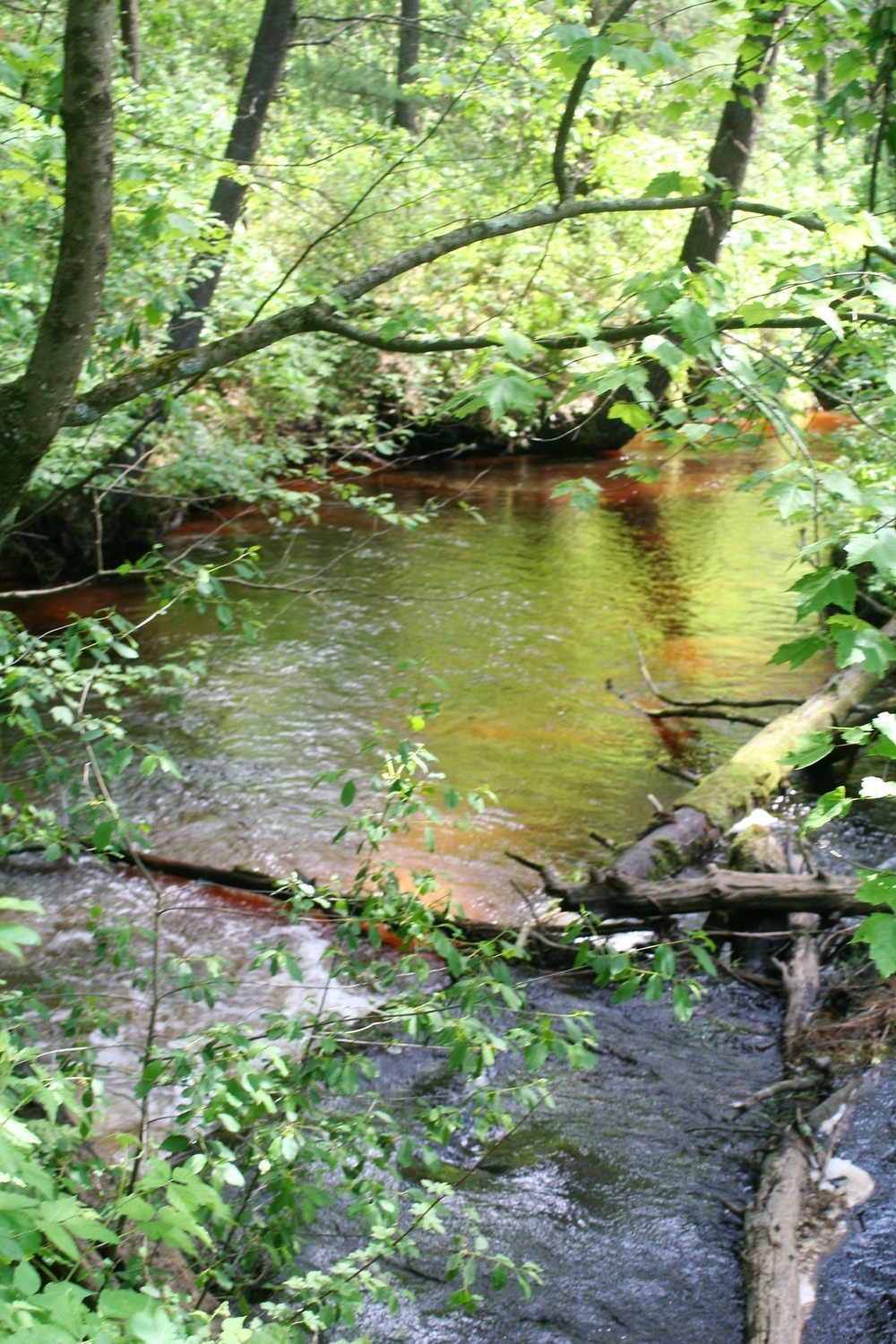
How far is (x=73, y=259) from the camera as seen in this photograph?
283 centimetres

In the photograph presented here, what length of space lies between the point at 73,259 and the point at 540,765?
19.5ft

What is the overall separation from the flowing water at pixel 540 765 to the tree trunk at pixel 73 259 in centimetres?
135

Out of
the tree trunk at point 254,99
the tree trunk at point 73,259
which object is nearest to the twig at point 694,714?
the tree trunk at point 254,99

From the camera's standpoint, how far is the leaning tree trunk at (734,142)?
3.79 m

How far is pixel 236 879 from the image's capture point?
245 inches

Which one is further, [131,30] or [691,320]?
[131,30]

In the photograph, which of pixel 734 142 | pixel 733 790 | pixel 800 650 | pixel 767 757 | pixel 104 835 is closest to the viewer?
pixel 800 650

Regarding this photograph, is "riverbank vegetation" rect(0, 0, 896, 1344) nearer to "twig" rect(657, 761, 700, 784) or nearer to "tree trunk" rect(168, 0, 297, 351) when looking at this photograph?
"twig" rect(657, 761, 700, 784)

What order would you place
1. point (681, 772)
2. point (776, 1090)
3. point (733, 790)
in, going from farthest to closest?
point (681, 772) < point (733, 790) < point (776, 1090)

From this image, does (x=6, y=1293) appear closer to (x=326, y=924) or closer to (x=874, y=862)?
(x=326, y=924)

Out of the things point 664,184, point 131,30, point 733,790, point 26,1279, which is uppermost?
point 131,30

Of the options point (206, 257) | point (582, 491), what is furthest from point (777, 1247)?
point (206, 257)

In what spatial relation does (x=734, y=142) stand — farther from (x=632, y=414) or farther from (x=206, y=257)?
(x=206, y=257)

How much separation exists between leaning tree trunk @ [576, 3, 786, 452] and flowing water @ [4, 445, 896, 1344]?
1288mm
